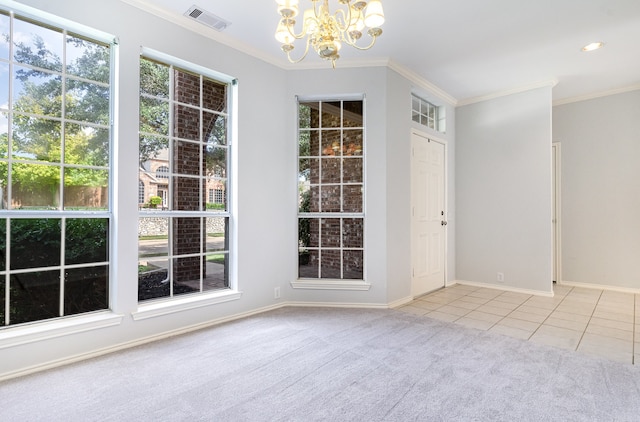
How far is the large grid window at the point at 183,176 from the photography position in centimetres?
297

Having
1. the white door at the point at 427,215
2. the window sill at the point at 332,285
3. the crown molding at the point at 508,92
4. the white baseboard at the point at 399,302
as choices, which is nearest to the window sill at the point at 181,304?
the window sill at the point at 332,285

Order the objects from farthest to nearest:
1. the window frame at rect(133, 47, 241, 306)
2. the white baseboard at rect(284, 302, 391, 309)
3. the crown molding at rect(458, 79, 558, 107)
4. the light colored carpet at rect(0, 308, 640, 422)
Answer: the crown molding at rect(458, 79, 558, 107)
the white baseboard at rect(284, 302, 391, 309)
the window frame at rect(133, 47, 241, 306)
the light colored carpet at rect(0, 308, 640, 422)

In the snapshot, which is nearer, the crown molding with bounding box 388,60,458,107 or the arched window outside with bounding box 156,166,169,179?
the arched window outside with bounding box 156,166,169,179

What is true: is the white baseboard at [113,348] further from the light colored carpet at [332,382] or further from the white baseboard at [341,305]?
the white baseboard at [341,305]

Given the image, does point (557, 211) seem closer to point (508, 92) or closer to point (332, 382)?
point (508, 92)

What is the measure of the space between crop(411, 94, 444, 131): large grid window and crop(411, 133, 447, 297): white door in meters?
0.28

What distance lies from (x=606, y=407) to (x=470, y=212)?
3.52 m

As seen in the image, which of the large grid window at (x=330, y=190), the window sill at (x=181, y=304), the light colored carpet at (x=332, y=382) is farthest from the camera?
the large grid window at (x=330, y=190)

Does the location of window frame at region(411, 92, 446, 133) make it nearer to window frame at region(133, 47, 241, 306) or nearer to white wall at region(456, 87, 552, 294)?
white wall at region(456, 87, 552, 294)

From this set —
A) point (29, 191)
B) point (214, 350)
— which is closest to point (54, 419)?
point (214, 350)

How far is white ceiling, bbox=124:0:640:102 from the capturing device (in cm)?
282

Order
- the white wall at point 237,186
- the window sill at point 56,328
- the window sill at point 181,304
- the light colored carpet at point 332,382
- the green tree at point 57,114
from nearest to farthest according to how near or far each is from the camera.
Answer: the light colored carpet at point 332,382
the window sill at point 56,328
the green tree at point 57,114
the white wall at point 237,186
the window sill at point 181,304

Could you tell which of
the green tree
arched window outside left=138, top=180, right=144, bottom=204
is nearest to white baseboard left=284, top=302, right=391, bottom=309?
arched window outside left=138, top=180, right=144, bottom=204

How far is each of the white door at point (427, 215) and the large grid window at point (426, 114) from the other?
28cm
